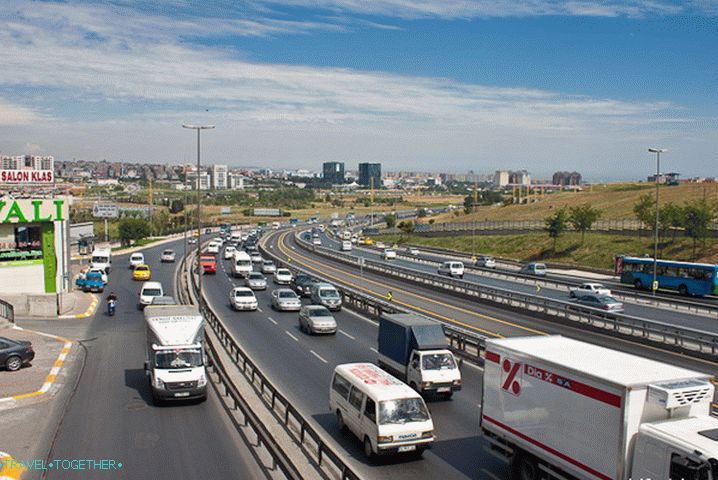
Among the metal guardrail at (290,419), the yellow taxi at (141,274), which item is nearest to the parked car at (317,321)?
the metal guardrail at (290,419)

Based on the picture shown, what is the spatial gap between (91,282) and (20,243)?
627cm

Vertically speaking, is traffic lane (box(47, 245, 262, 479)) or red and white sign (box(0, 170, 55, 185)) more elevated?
red and white sign (box(0, 170, 55, 185))

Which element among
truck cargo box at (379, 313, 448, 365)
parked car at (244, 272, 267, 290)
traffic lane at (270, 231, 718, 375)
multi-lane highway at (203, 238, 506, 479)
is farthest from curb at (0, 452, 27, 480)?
parked car at (244, 272, 267, 290)

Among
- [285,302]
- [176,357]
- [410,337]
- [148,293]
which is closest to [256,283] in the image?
[148,293]

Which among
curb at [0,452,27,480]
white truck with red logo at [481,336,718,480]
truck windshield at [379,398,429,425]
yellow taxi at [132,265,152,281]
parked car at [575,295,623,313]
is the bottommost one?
yellow taxi at [132,265,152,281]

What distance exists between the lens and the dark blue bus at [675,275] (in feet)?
154

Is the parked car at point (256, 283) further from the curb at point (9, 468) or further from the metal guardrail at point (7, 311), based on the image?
the curb at point (9, 468)

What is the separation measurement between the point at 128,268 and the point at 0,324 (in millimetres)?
35888

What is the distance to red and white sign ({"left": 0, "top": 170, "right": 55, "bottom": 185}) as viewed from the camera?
45.3 meters

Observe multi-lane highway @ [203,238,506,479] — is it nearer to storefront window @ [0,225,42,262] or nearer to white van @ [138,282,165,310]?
white van @ [138,282,165,310]

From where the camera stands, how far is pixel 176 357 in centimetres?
1962

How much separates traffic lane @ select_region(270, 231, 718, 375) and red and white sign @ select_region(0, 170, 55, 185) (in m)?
24.8

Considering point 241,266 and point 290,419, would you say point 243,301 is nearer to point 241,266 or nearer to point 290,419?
point 241,266

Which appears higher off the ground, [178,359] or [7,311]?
[178,359]
